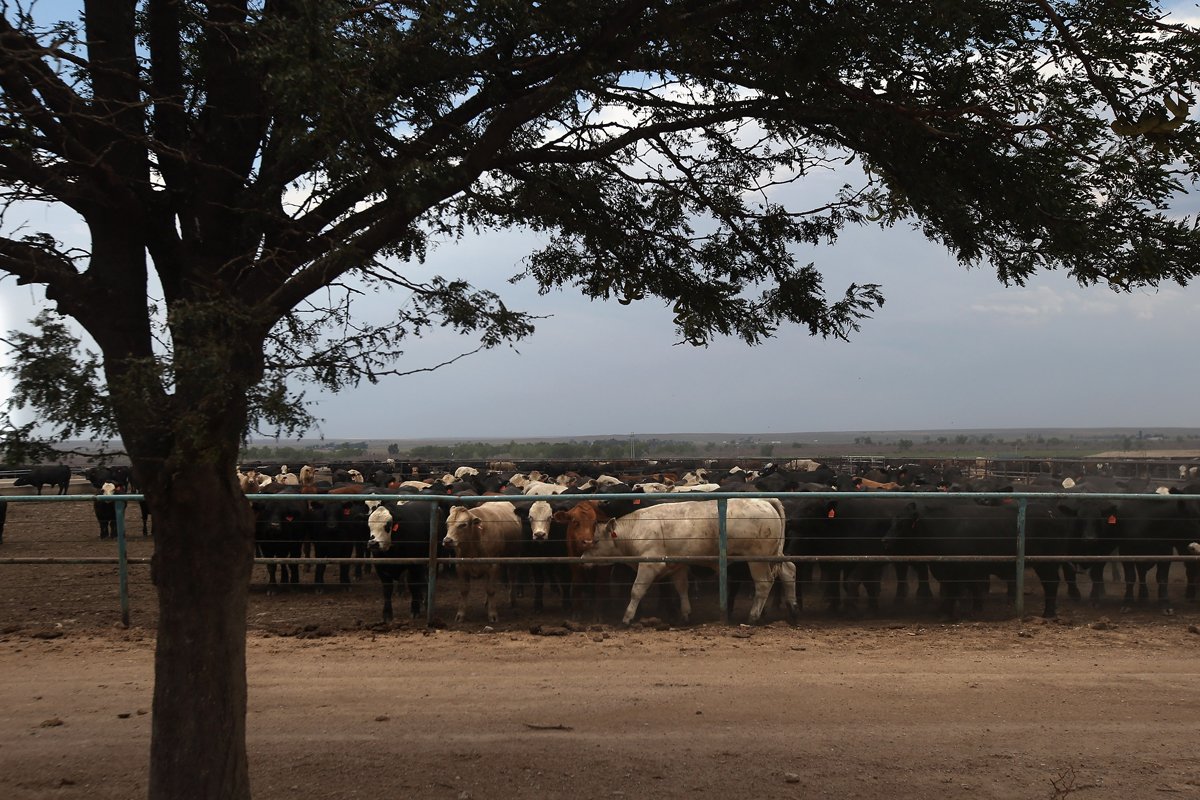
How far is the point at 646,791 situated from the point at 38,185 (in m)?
4.81

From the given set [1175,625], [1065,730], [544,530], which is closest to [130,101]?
[1065,730]

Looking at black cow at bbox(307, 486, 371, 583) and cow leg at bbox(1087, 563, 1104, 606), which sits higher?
black cow at bbox(307, 486, 371, 583)

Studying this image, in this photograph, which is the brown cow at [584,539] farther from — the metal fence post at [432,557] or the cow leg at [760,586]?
the cow leg at [760,586]

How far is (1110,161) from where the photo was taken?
4.84 meters

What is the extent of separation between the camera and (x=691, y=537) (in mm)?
12398

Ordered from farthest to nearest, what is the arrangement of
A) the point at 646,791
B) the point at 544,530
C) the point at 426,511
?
the point at 426,511 < the point at 544,530 < the point at 646,791

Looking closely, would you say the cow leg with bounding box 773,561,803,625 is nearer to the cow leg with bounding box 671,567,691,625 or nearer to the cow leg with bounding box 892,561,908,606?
the cow leg with bounding box 671,567,691,625

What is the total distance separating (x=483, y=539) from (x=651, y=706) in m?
4.99

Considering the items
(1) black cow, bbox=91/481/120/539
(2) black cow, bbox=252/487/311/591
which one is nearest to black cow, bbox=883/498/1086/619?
(2) black cow, bbox=252/487/311/591

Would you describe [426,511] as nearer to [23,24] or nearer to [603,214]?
[603,214]

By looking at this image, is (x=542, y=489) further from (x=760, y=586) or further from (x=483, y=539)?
(x=760, y=586)

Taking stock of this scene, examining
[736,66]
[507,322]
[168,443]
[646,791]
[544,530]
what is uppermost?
[736,66]

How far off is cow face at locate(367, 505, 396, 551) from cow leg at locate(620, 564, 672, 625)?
333cm

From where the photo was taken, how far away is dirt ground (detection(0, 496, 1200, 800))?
21.5 ft
